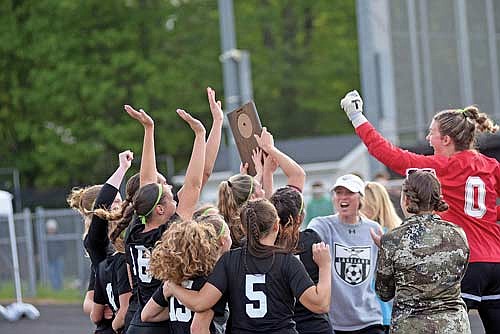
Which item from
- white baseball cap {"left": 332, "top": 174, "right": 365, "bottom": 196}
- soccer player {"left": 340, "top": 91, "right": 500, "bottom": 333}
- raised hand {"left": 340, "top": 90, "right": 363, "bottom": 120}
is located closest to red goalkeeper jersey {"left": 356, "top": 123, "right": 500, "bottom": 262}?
soccer player {"left": 340, "top": 91, "right": 500, "bottom": 333}

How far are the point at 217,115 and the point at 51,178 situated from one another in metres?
30.7

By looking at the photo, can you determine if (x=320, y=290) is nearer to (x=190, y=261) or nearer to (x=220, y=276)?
(x=220, y=276)

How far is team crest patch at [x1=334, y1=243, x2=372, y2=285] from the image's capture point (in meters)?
7.59

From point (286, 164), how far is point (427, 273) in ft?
5.05

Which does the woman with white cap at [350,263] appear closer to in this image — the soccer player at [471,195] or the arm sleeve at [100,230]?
the soccer player at [471,195]

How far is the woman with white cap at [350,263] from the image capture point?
7570 mm

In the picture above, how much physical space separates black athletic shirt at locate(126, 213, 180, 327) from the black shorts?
6.30 ft

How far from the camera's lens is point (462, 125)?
6.79m

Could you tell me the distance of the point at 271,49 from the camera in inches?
1597

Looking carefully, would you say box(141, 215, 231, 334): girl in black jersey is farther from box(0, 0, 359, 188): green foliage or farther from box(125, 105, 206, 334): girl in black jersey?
box(0, 0, 359, 188): green foliage

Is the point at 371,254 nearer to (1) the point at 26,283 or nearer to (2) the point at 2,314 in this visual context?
(2) the point at 2,314

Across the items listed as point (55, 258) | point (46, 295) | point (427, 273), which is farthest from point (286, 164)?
point (55, 258)

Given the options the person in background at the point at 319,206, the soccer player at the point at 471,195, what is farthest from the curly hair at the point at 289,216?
the person in background at the point at 319,206

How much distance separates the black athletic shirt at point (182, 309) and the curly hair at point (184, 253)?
0.05m
